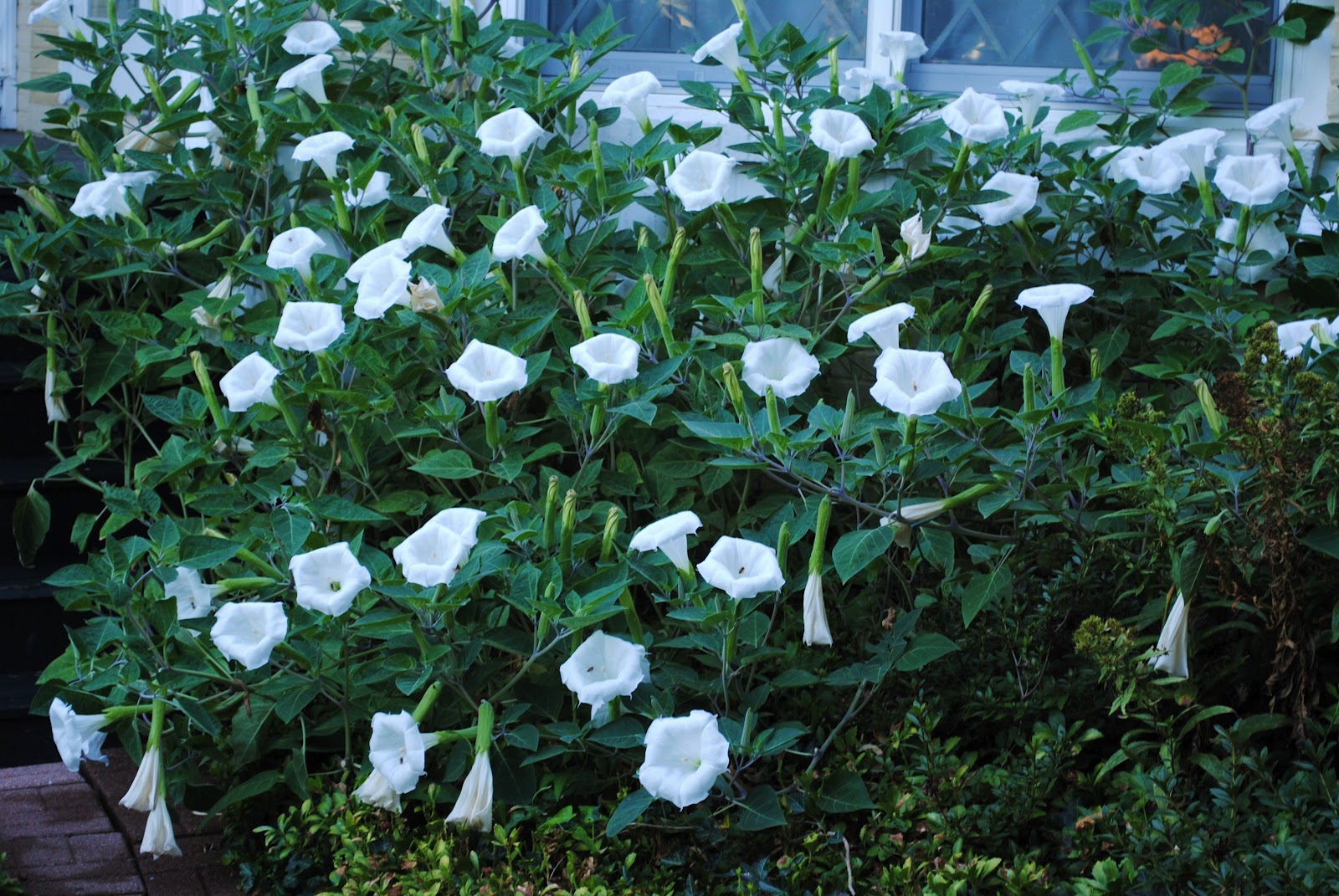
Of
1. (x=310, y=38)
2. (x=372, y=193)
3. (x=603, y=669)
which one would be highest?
(x=310, y=38)

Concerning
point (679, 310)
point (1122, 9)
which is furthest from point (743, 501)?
point (1122, 9)

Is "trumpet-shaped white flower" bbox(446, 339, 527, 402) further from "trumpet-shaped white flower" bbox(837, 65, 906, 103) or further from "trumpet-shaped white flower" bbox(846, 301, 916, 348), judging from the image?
"trumpet-shaped white flower" bbox(837, 65, 906, 103)

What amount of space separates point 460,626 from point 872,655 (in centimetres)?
87

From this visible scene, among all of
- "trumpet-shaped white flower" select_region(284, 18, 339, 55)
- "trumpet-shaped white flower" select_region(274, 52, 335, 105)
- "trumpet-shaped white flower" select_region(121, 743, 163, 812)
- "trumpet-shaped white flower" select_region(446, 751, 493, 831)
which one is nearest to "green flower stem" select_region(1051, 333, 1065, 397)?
"trumpet-shaped white flower" select_region(446, 751, 493, 831)

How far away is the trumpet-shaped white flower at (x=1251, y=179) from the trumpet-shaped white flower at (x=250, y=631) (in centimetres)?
230

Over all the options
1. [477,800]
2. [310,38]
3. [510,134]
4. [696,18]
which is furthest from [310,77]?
[477,800]

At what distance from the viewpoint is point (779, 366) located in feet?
8.91

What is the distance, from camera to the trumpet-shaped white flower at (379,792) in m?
2.40

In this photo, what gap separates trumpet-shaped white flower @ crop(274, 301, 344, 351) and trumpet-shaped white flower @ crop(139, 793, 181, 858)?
35.8 inches

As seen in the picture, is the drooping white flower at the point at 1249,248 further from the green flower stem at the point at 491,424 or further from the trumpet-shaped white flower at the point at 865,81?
the green flower stem at the point at 491,424

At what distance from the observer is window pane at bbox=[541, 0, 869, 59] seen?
3.88 metres

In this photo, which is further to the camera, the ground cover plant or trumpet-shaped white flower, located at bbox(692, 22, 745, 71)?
trumpet-shaped white flower, located at bbox(692, 22, 745, 71)

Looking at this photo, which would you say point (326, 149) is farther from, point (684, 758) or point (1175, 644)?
point (1175, 644)

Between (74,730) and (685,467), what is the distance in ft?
4.48
